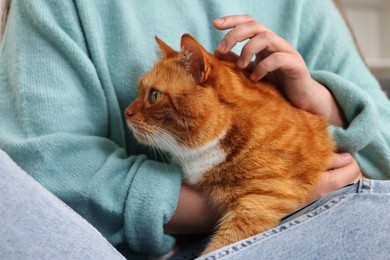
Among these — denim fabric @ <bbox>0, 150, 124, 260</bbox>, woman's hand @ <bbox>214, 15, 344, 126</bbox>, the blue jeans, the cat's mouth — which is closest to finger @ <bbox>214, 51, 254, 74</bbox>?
woman's hand @ <bbox>214, 15, 344, 126</bbox>

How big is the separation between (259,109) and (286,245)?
0.30 metres

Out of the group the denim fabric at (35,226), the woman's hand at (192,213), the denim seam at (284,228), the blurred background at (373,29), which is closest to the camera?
the denim fabric at (35,226)

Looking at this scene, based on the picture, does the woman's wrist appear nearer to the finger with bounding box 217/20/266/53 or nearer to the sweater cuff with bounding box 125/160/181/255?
the finger with bounding box 217/20/266/53

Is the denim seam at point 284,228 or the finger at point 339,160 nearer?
the denim seam at point 284,228

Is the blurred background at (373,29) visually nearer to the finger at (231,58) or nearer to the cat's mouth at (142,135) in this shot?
the finger at (231,58)

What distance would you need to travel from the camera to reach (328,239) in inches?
26.3

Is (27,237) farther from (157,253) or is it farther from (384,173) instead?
(384,173)

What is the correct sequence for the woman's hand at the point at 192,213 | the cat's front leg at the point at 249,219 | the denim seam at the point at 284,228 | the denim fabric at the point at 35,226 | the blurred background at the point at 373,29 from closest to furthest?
the denim fabric at the point at 35,226, the denim seam at the point at 284,228, the cat's front leg at the point at 249,219, the woman's hand at the point at 192,213, the blurred background at the point at 373,29

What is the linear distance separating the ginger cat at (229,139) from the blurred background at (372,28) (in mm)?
2324

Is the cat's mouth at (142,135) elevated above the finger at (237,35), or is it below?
below

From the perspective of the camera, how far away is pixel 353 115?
3.43ft

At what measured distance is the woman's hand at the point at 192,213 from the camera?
0.91 meters

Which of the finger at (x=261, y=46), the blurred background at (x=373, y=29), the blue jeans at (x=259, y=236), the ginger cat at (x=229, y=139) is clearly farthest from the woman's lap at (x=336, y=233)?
the blurred background at (x=373, y=29)

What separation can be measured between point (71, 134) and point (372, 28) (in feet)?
8.80
